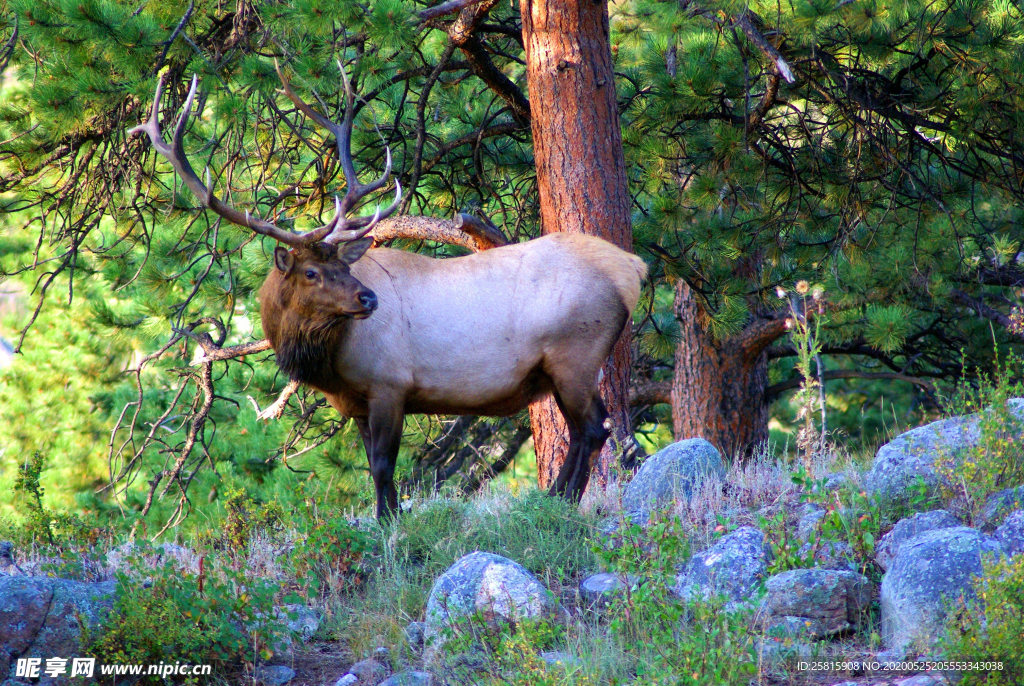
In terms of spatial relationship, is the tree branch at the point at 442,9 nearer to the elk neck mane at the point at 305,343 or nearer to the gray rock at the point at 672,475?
the elk neck mane at the point at 305,343

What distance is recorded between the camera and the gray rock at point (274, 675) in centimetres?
386

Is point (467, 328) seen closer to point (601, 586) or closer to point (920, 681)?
point (601, 586)

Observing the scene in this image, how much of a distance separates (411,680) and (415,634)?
14.5 inches

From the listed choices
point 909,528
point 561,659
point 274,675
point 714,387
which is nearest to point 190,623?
point 274,675

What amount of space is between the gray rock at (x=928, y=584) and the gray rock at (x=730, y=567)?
518 millimetres

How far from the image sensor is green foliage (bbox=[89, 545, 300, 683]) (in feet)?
12.2

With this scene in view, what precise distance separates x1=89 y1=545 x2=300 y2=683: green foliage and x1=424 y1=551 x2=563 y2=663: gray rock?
2.14 ft

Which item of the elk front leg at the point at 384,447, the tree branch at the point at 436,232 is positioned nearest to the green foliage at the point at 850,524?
the elk front leg at the point at 384,447

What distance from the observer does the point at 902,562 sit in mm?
3707

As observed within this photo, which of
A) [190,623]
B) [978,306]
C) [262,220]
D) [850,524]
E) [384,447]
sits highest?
[978,306]

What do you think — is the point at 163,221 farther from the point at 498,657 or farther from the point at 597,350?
the point at 498,657

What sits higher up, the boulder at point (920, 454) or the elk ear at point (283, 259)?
the elk ear at point (283, 259)

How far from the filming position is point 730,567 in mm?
4016

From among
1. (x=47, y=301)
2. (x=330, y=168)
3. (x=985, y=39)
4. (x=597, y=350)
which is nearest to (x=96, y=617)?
(x=597, y=350)
